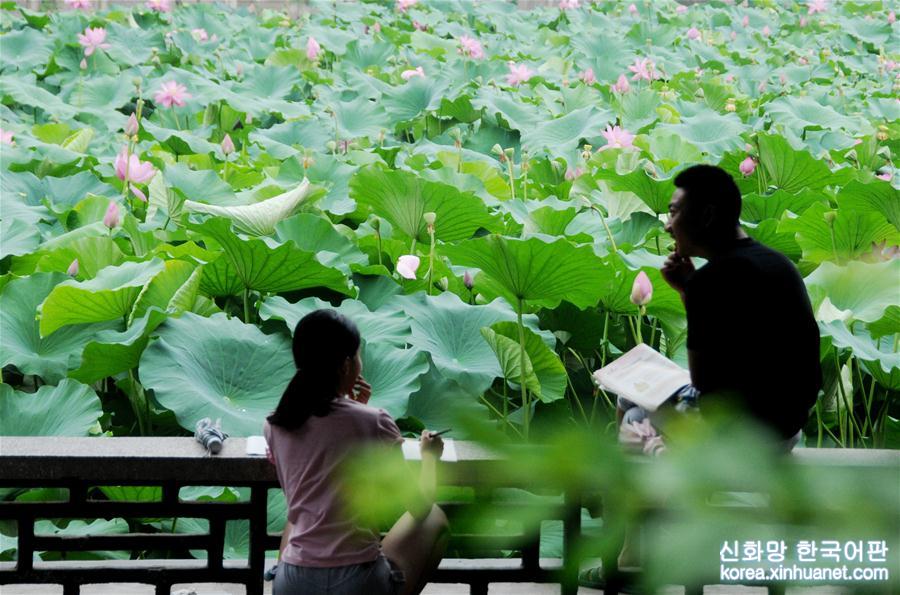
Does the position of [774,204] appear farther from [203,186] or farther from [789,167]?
[203,186]

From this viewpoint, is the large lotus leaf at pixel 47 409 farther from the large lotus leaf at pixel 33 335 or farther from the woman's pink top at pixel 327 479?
the woman's pink top at pixel 327 479

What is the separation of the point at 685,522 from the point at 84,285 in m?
1.85

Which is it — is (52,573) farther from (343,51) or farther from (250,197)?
(343,51)

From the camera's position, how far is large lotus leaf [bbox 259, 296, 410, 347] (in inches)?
84.9

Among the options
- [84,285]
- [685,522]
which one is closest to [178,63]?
[84,285]

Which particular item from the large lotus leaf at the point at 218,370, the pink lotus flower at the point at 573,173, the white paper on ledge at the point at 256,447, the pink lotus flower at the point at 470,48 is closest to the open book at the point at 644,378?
the white paper on ledge at the point at 256,447

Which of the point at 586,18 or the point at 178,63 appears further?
the point at 586,18

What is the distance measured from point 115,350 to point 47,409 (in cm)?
15

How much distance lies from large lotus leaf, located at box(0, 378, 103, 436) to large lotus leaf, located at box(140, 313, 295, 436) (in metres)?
0.12

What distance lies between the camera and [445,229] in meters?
2.61

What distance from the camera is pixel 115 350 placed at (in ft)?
6.57

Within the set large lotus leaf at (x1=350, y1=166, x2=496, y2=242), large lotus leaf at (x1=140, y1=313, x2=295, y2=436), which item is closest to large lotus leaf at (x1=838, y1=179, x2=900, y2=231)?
large lotus leaf at (x1=350, y1=166, x2=496, y2=242)

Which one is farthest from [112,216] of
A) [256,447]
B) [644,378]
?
[644,378]

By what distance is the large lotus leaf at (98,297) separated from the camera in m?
2.07
